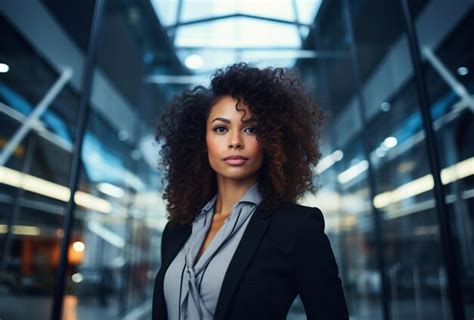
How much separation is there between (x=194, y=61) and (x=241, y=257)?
18.0 ft

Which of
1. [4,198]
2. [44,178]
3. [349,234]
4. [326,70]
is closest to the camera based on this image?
[4,198]

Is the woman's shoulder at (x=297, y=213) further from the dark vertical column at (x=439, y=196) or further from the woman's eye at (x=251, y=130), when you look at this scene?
the dark vertical column at (x=439, y=196)

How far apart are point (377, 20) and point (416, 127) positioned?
1.41 meters

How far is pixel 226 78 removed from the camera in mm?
1597

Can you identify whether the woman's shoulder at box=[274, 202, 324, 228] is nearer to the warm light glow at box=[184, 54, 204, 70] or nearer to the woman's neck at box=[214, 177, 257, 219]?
the woman's neck at box=[214, 177, 257, 219]

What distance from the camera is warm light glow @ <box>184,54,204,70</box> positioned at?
632 cm

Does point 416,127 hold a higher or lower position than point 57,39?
lower

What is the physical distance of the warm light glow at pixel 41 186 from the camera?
3.12 meters

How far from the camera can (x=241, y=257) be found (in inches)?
49.6

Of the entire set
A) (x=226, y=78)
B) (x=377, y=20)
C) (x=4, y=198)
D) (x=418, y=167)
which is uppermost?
(x=377, y=20)

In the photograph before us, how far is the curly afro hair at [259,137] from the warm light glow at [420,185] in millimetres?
1447

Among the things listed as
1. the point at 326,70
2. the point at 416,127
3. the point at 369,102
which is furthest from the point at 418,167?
the point at 326,70

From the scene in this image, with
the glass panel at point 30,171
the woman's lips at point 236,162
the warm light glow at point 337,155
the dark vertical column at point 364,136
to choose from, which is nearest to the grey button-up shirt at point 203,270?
the woman's lips at point 236,162

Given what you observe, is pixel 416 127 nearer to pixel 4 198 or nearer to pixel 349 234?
pixel 349 234
